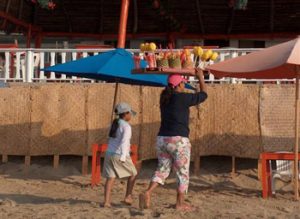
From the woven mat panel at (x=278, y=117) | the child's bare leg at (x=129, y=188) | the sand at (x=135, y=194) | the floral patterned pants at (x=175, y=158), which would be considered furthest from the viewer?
the woven mat panel at (x=278, y=117)

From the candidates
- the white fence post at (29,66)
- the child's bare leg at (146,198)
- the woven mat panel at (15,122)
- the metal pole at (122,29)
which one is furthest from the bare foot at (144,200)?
the white fence post at (29,66)

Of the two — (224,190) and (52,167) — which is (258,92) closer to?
(224,190)

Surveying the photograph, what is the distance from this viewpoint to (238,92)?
8844mm

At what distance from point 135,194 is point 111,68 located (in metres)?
1.89

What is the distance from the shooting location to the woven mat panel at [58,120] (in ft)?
30.6

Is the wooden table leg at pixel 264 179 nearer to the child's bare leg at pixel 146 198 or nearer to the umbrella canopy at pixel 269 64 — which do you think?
the umbrella canopy at pixel 269 64

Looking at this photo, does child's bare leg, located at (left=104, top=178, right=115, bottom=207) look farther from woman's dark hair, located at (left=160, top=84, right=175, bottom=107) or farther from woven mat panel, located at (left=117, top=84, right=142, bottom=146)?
woven mat panel, located at (left=117, top=84, right=142, bottom=146)

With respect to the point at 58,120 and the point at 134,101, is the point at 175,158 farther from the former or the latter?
the point at 58,120

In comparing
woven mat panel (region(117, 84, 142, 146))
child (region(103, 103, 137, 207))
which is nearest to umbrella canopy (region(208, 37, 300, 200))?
child (region(103, 103, 137, 207))

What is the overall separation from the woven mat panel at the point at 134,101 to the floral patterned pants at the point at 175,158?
302cm

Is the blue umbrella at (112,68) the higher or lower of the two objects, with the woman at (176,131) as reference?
higher

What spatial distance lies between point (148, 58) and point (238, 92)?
278 centimetres

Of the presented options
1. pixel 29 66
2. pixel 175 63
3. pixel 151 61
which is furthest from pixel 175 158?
pixel 29 66

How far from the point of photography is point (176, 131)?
601cm
